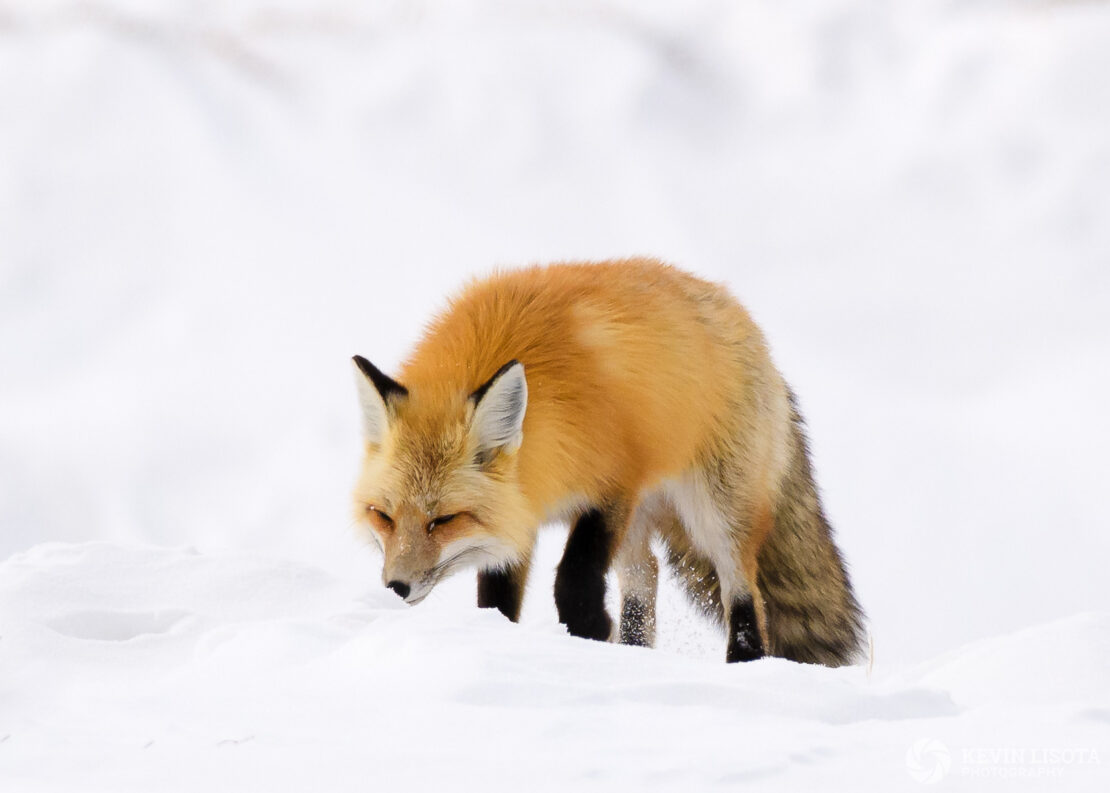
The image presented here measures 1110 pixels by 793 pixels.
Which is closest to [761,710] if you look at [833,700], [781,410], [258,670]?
[833,700]

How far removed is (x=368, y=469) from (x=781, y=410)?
2.20 metres

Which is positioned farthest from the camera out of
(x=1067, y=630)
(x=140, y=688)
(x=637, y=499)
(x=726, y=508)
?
(x=726, y=508)

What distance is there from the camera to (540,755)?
1.99 meters

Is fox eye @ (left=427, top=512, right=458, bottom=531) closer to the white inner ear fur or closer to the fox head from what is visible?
the fox head

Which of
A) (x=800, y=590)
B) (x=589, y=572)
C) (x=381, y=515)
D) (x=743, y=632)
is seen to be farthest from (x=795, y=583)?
(x=381, y=515)

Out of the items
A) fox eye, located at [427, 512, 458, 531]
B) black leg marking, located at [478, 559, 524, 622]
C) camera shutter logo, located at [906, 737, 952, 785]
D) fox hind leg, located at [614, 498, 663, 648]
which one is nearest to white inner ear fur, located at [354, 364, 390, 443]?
fox eye, located at [427, 512, 458, 531]

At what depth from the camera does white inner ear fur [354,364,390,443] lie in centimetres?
393

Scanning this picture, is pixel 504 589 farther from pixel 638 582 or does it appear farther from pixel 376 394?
pixel 638 582

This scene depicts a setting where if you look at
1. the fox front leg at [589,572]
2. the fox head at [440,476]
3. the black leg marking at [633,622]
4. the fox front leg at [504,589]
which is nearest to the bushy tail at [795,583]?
the black leg marking at [633,622]

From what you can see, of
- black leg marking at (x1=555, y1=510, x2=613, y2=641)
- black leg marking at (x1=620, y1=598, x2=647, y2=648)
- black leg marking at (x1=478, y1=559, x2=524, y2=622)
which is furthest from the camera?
black leg marking at (x1=620, y1=598, x2=647, y2=648)

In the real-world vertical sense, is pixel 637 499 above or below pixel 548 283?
below

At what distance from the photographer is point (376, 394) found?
3.92m

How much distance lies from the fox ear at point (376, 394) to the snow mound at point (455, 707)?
843 mm

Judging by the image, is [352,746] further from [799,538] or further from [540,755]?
[799,538]
